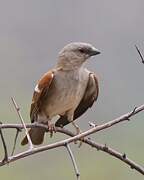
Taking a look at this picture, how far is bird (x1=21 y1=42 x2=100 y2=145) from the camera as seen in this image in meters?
3.57

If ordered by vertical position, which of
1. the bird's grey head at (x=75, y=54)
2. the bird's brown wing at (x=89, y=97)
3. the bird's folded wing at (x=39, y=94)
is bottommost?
the bird's brown wing at (x=89, y=97)

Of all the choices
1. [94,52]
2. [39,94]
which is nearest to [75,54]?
[94,52]

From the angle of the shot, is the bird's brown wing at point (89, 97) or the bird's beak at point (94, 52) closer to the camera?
the bird's beak at point (94, 52)

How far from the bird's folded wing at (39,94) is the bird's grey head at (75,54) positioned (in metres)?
0.16

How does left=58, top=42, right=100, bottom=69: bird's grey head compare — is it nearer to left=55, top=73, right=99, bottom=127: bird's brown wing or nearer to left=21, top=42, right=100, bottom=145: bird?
left=21, top=42, right=100, bottom=145: bird

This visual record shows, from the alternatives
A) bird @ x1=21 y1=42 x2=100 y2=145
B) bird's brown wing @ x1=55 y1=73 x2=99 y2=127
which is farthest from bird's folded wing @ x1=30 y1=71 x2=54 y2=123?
bird's brown wing @ x1=55 y1=73 x2=99 y2=127

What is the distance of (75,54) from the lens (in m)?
3.68

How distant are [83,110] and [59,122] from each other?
0.52 feet

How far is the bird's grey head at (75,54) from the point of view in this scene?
11.8ft

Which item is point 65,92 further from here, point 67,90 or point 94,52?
point 94,52

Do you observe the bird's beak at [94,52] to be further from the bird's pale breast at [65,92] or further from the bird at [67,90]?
the bird's pale breast at [65,92]

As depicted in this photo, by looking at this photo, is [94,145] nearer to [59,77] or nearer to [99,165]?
[59,77]

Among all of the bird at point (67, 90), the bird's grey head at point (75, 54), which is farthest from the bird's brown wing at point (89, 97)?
the bird's grey head at point (75, 54)

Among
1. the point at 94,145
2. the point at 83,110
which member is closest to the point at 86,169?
the point at 83,110
